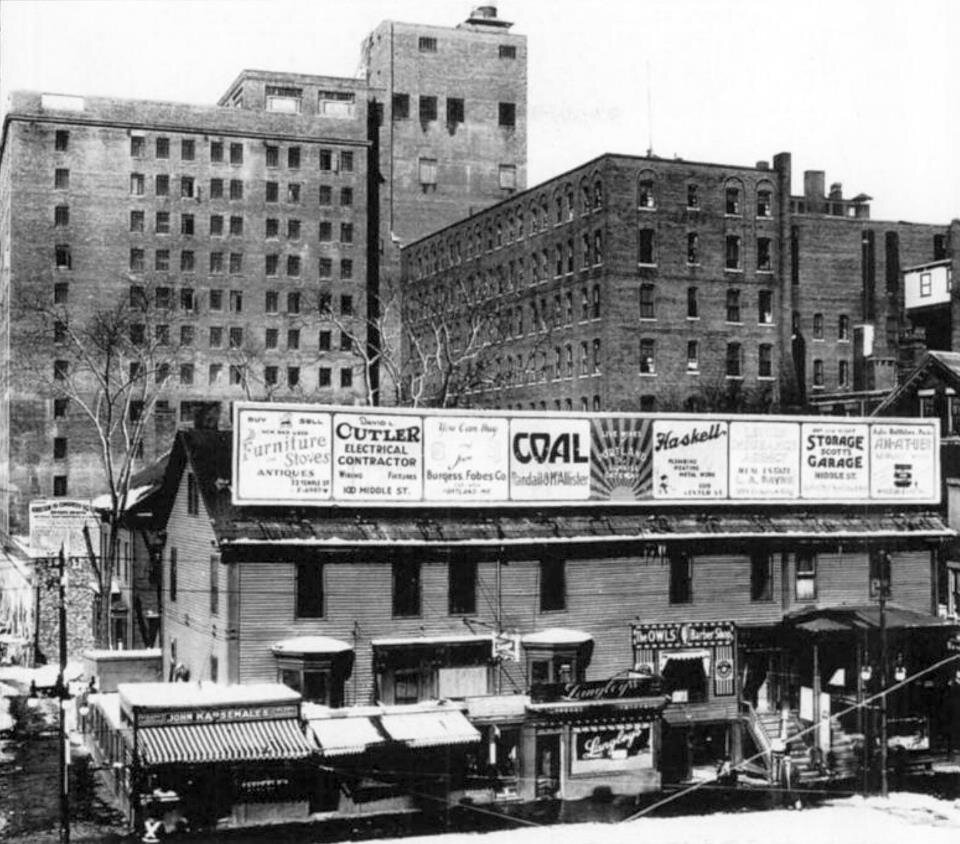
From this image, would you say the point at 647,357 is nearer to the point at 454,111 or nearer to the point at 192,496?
the point at 454,111

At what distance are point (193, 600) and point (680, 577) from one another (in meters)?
16.4

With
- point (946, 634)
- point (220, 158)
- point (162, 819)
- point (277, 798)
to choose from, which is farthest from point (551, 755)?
point (220, 158)

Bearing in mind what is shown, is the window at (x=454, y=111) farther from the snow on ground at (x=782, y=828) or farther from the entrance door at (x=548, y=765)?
the snow on ground at (x=782, y=828)

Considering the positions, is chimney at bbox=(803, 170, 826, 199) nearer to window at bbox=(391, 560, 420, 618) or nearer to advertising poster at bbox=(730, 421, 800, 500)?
advertising poster at bbox=(730, 421, 800, 500)

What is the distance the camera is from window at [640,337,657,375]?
9175 cm

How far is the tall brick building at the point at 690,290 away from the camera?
91.1 meters

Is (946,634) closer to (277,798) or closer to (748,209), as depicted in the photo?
(277,798)

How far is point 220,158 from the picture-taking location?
109 metres

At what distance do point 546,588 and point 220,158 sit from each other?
74775mm

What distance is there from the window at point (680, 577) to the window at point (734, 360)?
50165 millimetres

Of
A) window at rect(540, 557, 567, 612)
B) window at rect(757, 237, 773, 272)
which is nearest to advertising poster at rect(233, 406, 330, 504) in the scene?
window at rect(540, 557, 567, 612)

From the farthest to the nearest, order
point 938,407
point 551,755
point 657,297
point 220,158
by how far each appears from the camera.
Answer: point 220,158 < point 657,297 < point 938,407 < point 551,755

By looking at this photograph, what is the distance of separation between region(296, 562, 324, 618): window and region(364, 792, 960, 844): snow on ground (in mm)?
7876

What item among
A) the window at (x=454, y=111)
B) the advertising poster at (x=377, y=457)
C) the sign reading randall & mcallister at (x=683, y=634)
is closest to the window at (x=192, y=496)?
the advertising poster at (x=377, y=457)
